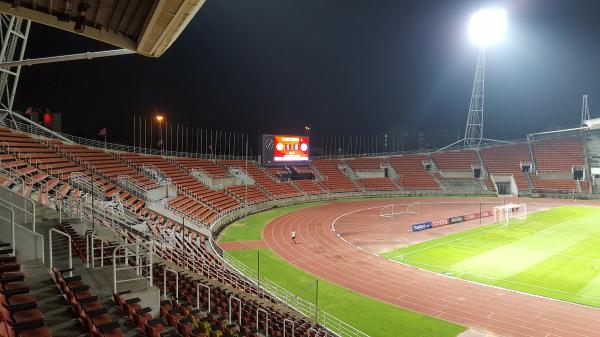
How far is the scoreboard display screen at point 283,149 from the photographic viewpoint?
1778 inches

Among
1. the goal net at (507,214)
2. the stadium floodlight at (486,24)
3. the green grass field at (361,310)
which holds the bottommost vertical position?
the green grass field at (361,310)

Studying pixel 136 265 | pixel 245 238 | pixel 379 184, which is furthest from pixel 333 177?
pixel 136 265

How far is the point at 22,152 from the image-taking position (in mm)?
21188

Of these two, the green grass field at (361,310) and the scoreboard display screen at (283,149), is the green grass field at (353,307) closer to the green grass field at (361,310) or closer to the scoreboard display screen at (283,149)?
the green grass field at (361,310)

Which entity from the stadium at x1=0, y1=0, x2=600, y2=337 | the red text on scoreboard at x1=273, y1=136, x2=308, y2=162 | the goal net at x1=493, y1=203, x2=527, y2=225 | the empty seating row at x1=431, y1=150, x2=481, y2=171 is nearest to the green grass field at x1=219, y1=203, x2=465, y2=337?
the stadium at x1=0, y1=0, x2=600, y2=337

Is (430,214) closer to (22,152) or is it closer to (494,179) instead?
(494,179)

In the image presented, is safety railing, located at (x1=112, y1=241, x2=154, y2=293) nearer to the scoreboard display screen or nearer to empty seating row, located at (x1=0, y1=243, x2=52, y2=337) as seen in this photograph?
empty seating row, located at (x1=0, y1=243, x2=52, y2=337)

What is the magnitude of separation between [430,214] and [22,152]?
3734cm

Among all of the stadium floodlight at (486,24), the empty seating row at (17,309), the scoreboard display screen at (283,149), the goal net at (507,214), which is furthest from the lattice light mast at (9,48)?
the stadium floodlight at (486,24)

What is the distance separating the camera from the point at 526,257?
2392 cm

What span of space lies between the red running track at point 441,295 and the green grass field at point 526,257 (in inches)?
52.7

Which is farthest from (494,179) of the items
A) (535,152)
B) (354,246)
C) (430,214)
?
(354,246)

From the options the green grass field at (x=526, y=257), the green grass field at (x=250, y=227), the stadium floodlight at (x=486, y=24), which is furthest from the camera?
the stadium floodlight at (x=486, y=24)

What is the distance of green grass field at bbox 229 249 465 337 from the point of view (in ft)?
45.8
